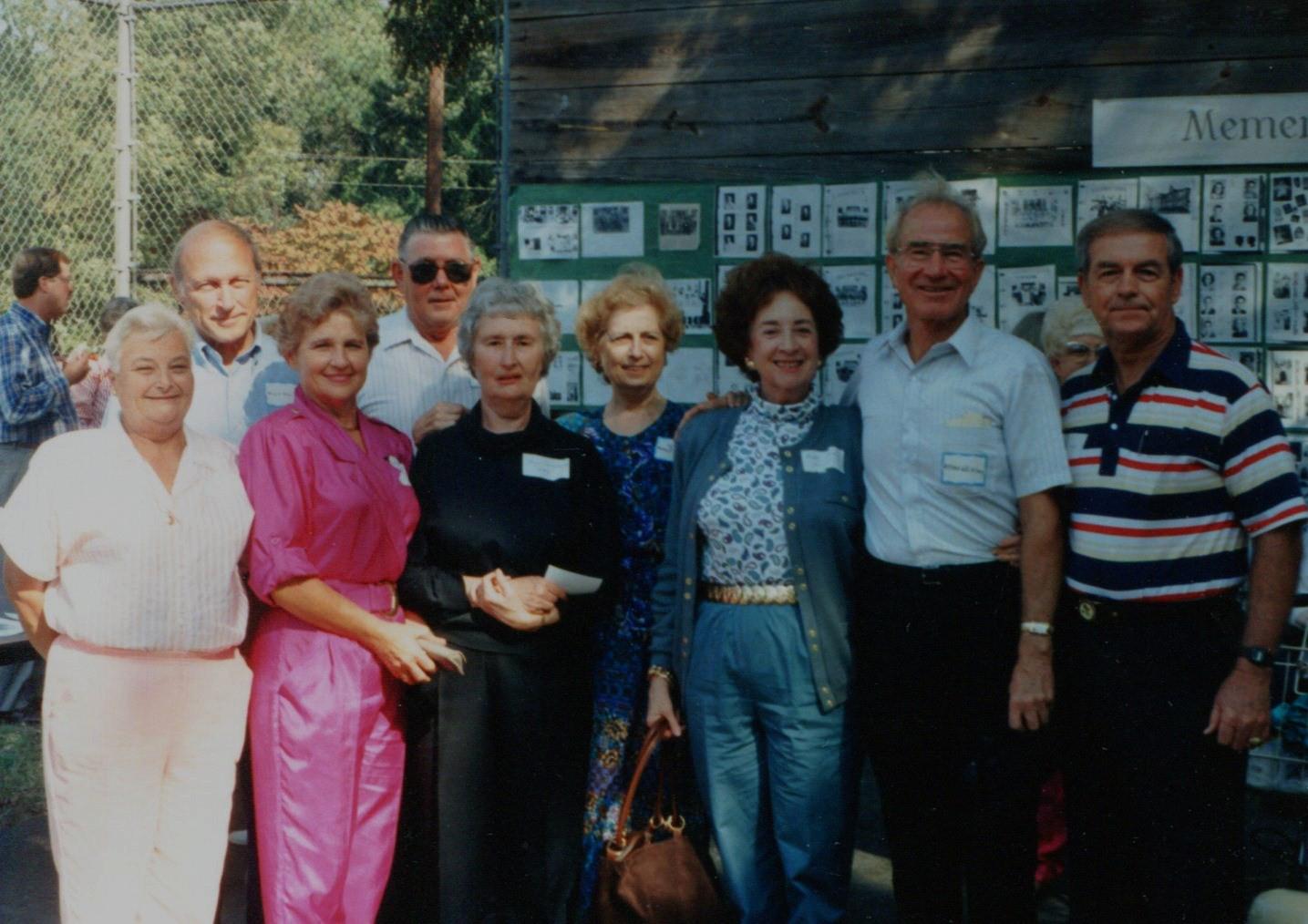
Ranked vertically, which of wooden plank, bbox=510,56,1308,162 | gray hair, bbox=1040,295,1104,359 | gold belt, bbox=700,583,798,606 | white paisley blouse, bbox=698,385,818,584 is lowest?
gold belt, bbox=700,583,798,606

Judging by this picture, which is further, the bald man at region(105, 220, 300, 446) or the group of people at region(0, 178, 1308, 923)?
the bald man at region(105, 220, 300, 446)

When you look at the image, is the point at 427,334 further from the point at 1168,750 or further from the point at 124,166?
the point at 124,166

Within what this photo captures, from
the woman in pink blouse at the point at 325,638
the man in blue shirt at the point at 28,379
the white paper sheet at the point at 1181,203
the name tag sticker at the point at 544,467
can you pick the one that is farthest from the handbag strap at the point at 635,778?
the man in blue shirt at the point at 28,379

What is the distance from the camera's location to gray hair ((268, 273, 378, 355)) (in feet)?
12.2

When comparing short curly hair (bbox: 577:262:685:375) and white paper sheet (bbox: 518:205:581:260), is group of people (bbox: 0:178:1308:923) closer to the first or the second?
short curly hair (bbox: 577:262:685:375)

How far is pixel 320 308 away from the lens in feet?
12.1

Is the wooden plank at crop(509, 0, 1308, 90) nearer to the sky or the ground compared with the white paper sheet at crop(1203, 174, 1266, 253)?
nearer to the sky

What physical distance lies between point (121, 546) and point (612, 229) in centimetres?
293

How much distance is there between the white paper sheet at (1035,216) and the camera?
Answer: 519 centimetres

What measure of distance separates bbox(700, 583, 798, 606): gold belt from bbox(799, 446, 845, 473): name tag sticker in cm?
31

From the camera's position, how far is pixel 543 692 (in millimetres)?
3781

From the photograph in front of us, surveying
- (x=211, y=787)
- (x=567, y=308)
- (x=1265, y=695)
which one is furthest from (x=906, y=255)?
(x=567, y=308)

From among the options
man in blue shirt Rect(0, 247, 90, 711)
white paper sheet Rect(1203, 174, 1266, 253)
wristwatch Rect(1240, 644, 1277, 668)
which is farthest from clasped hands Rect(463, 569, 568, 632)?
man in blue shirt Rect(0, 247, 90, 711)

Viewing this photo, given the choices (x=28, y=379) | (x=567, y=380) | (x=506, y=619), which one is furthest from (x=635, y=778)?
(x=28, y=379)
